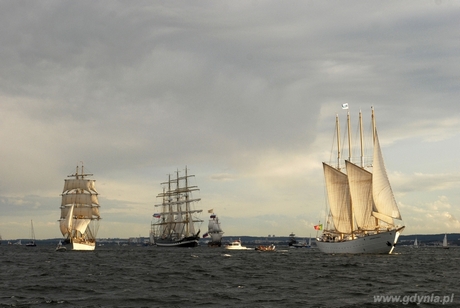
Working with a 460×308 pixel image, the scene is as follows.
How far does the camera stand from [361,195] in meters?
111

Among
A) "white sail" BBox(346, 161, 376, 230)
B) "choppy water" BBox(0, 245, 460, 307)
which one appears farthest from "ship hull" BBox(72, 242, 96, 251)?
"choppy water" BBox(0, 245, 460, 307)

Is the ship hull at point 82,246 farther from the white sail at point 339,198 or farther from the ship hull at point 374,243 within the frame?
the ship hull at point 374,243

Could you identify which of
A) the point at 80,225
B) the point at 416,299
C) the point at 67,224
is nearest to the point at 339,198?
the point at 416,299

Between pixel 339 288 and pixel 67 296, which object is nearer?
pixel 67 296

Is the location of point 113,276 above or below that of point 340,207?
below

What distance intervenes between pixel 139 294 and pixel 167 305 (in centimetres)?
619

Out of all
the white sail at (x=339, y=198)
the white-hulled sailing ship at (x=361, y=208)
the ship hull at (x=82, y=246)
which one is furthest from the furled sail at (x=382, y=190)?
the ship hull at (x=82, y=246)

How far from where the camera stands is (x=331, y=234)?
5012 inches

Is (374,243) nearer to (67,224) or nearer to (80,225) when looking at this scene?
(67,224)

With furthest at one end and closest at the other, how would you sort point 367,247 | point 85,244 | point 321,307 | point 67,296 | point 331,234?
point 85,244, point 331,234, point 367,247, point 67,296, point 321,307

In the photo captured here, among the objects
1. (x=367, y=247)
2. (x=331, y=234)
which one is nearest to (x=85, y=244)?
(x=331, y=234)

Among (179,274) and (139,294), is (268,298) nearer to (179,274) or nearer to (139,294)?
(139,294)

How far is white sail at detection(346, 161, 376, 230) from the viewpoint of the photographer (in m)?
110

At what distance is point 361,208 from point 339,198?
720cm
